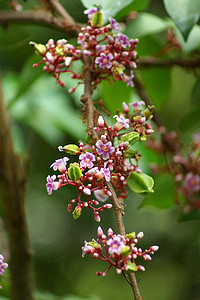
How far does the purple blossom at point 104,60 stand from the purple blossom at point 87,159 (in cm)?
21

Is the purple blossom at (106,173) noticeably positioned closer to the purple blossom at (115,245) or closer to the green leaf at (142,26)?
the purple blossom at (115,245)

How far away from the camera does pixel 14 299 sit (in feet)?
4.22

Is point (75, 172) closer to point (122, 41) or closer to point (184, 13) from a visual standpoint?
point (122, 41)

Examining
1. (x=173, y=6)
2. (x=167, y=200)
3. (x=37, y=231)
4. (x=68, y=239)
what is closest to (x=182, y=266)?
(x=68, y=239)

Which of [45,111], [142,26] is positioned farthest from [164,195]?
[45,111]

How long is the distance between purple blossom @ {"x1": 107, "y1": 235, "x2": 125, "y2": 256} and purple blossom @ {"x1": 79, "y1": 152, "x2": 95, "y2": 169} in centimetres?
12

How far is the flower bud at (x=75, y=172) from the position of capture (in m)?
0.69

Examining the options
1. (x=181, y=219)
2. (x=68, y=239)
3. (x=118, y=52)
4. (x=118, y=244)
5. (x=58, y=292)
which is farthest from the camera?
(x=68, y=239)

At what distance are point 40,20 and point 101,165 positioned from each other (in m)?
0.70

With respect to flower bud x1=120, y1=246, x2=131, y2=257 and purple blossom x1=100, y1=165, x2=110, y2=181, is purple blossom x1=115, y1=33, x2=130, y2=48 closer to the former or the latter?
purple blossom x1=100, y1=165, x2=110, y2=181

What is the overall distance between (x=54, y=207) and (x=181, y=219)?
396 cm

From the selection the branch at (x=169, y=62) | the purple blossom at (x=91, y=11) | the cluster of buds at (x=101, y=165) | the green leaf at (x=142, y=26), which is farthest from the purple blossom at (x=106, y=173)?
the branch at (x=169, y=62)

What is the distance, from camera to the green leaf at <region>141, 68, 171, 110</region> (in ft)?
4.93

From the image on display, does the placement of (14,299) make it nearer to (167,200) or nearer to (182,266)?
(167,200)
